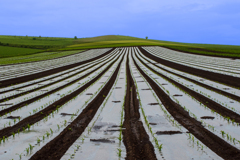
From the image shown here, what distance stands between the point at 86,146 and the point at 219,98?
573 centimetres

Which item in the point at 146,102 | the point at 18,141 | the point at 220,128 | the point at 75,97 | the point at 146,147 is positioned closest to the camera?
the point at 146,147

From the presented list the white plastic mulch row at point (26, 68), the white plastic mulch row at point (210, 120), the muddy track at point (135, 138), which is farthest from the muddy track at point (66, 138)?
the white plastic mulch row at point (26, 68)

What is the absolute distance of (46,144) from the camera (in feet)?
12.8

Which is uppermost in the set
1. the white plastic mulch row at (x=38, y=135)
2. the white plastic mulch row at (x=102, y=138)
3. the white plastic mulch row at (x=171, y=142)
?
the white plastic mulch row at (x=171, y=142)

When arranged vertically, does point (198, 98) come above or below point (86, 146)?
above

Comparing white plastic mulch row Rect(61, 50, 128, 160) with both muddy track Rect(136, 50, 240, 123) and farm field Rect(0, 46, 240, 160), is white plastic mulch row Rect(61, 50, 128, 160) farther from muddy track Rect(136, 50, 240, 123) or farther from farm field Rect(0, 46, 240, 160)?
muddy track Rect(136, 50, 240, 123)

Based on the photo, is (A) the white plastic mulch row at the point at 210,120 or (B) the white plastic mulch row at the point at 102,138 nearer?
(B) the white plastic mulch row at the point at 102,138

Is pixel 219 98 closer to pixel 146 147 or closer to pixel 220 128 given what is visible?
pixel 220 128

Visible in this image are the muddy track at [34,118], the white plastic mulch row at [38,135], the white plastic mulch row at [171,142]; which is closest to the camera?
the white plastic mulch row at [171,142]

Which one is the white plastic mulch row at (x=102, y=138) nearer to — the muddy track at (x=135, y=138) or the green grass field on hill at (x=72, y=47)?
the muddy track at (x=135, y=138)

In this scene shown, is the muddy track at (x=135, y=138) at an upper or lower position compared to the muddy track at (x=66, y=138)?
upper

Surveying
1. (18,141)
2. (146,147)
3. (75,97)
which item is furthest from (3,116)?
(146,147)

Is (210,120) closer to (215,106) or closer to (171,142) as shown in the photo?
(215,106)

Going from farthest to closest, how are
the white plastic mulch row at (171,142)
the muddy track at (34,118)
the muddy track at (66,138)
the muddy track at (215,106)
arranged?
the muddy track at (215,106), the muddy track at (34,118), the muddy track at (66,138), the white plastic mulch row at (171,142)
